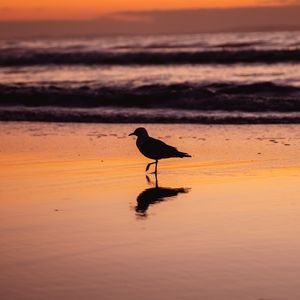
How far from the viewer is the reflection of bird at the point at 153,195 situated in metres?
7.91

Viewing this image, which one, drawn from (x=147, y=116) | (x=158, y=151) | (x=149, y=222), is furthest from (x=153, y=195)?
(x=147, y=116)

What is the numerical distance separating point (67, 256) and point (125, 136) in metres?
7.48

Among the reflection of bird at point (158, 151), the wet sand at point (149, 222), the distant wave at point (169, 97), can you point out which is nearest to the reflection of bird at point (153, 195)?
the wet sand at point (149, 222)

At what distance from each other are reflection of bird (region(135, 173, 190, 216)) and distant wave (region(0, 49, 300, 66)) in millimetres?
26285

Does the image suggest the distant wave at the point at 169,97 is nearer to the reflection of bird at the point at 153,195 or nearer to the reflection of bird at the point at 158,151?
the reflection of bird at the point at 158,151

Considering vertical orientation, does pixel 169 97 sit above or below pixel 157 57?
below

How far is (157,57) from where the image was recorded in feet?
127

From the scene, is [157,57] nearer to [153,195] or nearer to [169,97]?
[169,97]

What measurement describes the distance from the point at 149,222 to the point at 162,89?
14.8 meters

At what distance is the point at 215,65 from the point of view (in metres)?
34.2

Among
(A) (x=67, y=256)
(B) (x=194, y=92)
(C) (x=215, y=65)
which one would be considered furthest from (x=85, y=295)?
(C) (x=215, y=65)

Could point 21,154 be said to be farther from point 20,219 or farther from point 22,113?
point 22,113

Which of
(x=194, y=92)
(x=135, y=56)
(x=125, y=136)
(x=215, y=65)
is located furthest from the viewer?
(x=135, y=56)

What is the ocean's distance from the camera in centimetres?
1673
